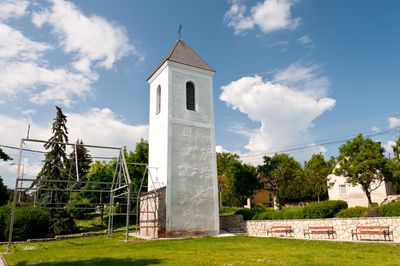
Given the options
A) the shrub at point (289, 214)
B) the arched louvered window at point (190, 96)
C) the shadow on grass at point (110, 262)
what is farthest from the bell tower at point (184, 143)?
the shadow on grass at point (110, 262)

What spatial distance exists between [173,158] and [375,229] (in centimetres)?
1181

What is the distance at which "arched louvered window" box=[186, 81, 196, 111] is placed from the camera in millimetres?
23828

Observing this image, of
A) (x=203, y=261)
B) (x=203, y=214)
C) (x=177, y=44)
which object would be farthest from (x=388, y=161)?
(x=203, y=261)

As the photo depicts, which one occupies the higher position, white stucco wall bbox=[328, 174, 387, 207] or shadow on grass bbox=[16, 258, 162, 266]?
white stucco wall bbox=[328, 174, 387, 207]

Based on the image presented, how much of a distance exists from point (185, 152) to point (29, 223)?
11943 mm

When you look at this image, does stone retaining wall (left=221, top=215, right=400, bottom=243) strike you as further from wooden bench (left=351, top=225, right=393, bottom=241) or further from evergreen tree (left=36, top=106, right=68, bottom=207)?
evergreen tree (left=36, top=106, right=68, bottom=207)

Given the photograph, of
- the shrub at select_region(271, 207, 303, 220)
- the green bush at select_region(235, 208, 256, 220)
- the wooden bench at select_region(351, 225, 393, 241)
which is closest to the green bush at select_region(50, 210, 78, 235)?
the green bush at select_region(235, 208, 256, 220)

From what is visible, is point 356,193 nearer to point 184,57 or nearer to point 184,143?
point 184,143

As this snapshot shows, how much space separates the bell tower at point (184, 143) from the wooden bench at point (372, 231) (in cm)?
894

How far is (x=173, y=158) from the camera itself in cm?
2167

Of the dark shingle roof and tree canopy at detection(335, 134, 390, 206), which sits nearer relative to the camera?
the dark shingle roof

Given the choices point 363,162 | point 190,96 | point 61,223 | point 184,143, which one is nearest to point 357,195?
point 363,162

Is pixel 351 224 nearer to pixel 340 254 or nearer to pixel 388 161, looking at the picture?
pixel 340 254

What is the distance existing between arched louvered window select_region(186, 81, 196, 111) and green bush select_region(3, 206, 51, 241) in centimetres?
1287
